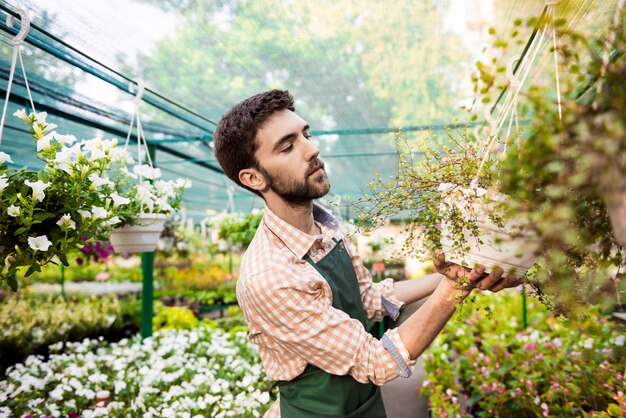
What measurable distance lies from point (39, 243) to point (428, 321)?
46.7 inches

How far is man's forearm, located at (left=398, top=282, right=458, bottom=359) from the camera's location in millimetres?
1165

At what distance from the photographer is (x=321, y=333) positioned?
1226 millimetres

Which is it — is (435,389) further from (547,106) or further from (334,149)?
(334,149)

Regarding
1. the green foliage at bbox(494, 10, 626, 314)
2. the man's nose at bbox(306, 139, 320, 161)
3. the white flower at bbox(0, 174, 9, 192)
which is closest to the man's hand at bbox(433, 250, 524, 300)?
the green foliage at bbox(494, 10, 626, 314)

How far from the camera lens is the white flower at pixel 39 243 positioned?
1.32 metres

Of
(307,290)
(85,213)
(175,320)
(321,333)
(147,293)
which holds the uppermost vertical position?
(85,213)

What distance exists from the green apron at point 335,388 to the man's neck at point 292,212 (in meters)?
0.13

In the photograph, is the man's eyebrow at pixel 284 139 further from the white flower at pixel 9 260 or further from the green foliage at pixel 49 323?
the green foliage at pixel 49 323

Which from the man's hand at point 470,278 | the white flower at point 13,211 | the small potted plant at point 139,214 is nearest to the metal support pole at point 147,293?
the small potted plant at point 139,214

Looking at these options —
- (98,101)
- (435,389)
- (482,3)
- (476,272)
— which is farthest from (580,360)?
(98,101)

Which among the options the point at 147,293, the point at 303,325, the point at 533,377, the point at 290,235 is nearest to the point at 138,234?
the point at 290,235

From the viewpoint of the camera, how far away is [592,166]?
587 mm

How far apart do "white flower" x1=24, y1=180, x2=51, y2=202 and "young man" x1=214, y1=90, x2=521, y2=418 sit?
0.56 metres

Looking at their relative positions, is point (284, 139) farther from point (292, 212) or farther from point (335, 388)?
point (335, 388)
